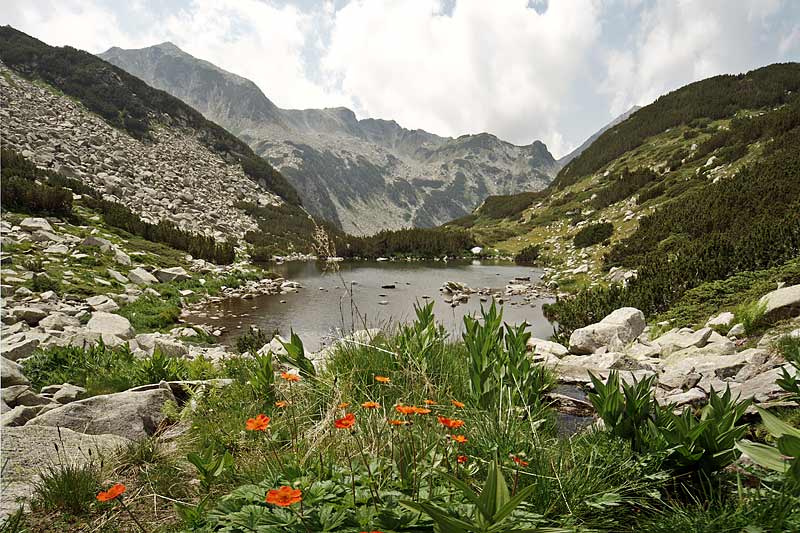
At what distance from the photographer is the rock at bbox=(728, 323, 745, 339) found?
5770 mm

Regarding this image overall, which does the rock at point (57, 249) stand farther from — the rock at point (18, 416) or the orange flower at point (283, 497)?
the orange flower at point (283, 497)

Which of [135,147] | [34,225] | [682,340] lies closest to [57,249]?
[34,225]

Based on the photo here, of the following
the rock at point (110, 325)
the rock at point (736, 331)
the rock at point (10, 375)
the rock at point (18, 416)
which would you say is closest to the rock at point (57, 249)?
the rock at point (110, 325)

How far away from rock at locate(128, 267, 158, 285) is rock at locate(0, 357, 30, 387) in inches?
444

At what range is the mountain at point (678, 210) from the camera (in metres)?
8.97

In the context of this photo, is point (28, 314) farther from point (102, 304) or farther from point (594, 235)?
point (594, 235)

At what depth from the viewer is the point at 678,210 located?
17594 millimetres

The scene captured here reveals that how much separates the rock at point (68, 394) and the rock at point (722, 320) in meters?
9.61

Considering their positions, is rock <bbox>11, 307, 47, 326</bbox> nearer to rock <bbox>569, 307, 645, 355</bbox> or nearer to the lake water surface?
the lake water surface

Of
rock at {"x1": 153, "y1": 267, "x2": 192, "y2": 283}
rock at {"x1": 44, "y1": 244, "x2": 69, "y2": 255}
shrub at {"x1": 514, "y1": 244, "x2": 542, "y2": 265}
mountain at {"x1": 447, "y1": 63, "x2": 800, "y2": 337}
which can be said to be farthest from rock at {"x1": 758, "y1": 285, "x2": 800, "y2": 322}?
shrub at {"x1": 514, "y1": 244, "x2": 542, "y2": 265}

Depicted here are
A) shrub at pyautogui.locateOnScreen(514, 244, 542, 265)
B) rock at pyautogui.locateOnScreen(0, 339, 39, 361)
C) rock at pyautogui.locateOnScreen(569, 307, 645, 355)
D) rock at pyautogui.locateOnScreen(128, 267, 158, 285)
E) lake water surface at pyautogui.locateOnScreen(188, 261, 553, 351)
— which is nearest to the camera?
rock at pyautogui.locateOnScreen(0, 339, 39, 361)

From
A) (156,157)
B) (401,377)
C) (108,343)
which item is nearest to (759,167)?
(401,377)

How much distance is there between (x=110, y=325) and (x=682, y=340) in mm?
12139

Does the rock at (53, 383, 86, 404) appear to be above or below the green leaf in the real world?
below
